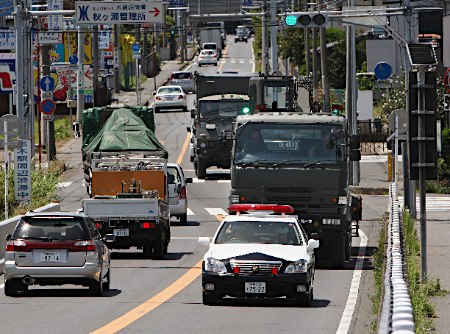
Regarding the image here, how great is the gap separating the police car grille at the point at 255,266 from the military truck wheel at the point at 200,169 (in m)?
30.9

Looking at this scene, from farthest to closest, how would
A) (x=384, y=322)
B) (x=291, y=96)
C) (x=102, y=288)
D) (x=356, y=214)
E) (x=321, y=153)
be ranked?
1. (x=291, y=96)
2. (x=356, y=214)
3. (x=321, y=153)
4. (x=102, y=288)
5. (x=384, y=322)

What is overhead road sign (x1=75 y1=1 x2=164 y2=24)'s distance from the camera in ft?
159

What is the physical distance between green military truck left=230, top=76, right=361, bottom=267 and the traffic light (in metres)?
13.1

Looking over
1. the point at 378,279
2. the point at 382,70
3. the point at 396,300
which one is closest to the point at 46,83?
the point at 382,70

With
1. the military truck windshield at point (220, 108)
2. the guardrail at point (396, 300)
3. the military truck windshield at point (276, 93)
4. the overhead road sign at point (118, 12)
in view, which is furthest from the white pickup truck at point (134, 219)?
the military truck windshield at point (220, 108)

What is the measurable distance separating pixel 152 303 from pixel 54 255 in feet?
6.40

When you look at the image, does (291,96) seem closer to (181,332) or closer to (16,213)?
(16,213)

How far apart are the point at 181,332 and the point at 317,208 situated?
10920 mm

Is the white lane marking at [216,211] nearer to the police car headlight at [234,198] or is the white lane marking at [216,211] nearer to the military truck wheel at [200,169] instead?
the military truck wheel at [200,169]

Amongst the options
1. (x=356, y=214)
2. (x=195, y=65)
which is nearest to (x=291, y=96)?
(x=356, y=214)

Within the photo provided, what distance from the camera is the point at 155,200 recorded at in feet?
99.7

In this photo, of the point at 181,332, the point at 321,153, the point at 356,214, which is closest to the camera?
the point at 181,332

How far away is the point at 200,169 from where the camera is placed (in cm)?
5291

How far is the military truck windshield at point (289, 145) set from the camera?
2841 centimetres
